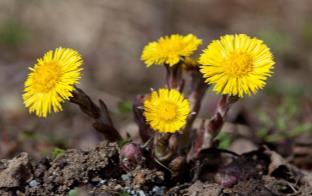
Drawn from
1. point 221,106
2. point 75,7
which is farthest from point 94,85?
point 221,106

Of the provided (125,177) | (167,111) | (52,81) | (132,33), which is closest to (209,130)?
(167,111)

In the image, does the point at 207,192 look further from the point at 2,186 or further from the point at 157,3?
the point at 157,3

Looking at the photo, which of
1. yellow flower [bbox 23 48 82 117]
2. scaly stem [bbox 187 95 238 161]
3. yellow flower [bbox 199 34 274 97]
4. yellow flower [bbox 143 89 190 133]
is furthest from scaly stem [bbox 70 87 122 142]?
yellow flower [bbox 199 34 274 97]

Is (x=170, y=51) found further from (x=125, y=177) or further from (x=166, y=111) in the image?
(x=125, y=177)

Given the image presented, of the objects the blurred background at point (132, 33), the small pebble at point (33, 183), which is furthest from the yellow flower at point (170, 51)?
the blurred background at point (132, 33)

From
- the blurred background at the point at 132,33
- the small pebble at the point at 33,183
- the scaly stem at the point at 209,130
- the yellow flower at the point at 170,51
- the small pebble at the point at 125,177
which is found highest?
the blurred background at the point at 132,33

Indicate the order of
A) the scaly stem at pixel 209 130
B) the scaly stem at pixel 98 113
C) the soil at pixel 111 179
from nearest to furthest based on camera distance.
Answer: the soil at pixel 111 179 < the scaly stem at pixel 98 113 < the scaly stem at pixel 209 130

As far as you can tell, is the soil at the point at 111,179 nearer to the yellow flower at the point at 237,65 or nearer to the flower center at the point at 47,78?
the flower center at the point at 47,78

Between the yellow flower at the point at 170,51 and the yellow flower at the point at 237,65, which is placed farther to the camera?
the yellow flower at the point at 170,51
